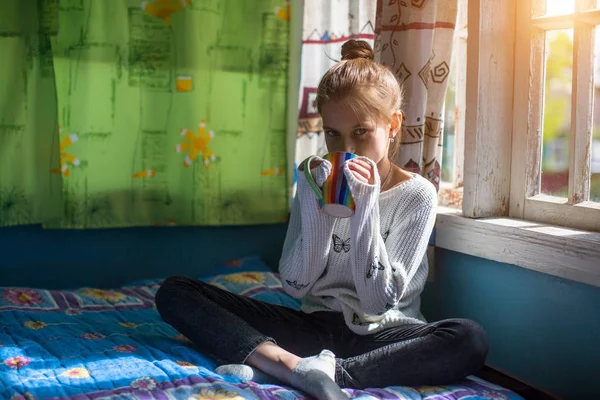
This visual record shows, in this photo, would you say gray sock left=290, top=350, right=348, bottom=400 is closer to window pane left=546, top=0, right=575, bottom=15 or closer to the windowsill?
the windowsill

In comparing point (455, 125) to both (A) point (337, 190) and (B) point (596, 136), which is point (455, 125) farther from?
(A) point (337, 190)

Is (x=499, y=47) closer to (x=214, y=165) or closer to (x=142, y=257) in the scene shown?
(x=214, y=165)

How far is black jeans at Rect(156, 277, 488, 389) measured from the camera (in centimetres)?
159

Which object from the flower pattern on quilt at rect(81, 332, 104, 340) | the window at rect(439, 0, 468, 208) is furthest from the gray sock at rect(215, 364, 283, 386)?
the window at rect(439, 0, 468, 208)

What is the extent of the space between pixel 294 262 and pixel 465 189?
59 centimetres

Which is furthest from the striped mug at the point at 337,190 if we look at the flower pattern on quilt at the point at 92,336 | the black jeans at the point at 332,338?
the flower pattern on quilt at the point at 92,336

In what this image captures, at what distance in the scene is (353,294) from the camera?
172 centimetres

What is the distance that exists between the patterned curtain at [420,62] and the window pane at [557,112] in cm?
28

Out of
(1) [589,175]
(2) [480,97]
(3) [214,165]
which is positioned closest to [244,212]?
(3) [214,165]

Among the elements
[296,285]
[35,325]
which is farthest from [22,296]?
[296,285]

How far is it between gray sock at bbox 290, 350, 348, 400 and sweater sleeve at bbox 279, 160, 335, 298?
22cm

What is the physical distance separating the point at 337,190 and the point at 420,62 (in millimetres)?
673

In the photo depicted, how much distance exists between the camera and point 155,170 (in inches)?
99.7

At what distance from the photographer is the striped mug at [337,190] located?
1.52 metres
